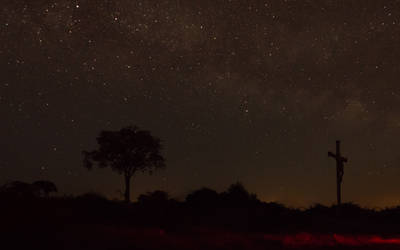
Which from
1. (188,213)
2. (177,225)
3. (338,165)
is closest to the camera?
(177,225)

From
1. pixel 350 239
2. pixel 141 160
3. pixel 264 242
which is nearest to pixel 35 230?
pixel 264 242

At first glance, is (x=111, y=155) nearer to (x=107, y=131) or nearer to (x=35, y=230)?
(x=107, y=131)

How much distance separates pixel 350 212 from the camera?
115 ft

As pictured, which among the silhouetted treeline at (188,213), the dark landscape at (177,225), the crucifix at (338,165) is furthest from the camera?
the crucifix at (338,165)

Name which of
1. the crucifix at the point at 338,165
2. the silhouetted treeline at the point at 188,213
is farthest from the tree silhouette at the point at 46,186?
the crucifix at the point at 338,165

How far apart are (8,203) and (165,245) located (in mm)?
5114

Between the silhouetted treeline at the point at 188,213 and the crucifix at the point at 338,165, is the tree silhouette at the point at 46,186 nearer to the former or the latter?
the silhouetted treeline at the point at 188,213

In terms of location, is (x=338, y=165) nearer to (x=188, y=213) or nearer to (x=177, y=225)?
(x=188, y=213)

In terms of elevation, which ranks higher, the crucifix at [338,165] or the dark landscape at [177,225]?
the crucifix at [338,165]

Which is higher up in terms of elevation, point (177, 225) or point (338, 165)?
point (338, 165)

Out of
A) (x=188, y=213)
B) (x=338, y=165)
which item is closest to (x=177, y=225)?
(x=188, y=213)

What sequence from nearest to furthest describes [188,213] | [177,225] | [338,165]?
[177,225]
[188,213]
[338,165]

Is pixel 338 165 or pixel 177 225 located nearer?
pixel 177 225

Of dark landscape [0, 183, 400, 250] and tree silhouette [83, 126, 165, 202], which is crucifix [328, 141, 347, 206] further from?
tree silhouette [83, 126, 165, 202]
